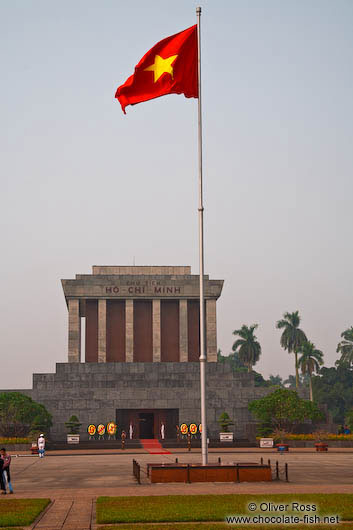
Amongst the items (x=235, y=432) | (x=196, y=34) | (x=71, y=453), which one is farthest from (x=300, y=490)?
(x=235, y=432)

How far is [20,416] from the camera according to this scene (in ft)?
205

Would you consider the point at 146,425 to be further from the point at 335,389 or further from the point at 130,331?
the point at 335,389

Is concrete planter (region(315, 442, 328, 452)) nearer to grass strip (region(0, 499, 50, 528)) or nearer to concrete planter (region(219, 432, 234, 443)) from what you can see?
concrete planter (region(219, 432, 234, 443))

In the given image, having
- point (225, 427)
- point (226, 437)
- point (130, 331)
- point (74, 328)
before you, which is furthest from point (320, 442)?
point (74, 328)

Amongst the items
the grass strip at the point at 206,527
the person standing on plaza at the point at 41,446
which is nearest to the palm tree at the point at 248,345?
the person standing on plaza at the point at 41,446

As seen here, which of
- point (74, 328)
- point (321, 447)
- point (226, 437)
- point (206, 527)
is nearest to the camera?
point (206, 527)

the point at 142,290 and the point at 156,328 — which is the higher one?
the point at 142,290

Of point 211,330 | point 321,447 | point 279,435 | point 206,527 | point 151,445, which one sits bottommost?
point 151,445

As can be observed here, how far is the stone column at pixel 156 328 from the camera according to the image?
79.3 metres

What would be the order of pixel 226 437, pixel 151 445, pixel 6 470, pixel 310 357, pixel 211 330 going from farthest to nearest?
Answer: 1. pixel 310 357
2. pixel 211 330
3. pixel 226 437
4. pixel 151 445
5. pixel 6 470

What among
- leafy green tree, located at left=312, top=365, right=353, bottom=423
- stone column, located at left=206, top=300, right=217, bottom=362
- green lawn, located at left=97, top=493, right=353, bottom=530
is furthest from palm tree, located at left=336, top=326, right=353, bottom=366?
green lawn, located at left=97, top=493, right=353, bottom=530

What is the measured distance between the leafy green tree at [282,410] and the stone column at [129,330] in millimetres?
17937

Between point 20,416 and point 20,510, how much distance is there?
1728 inches

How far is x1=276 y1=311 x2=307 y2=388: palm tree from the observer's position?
404 ft
